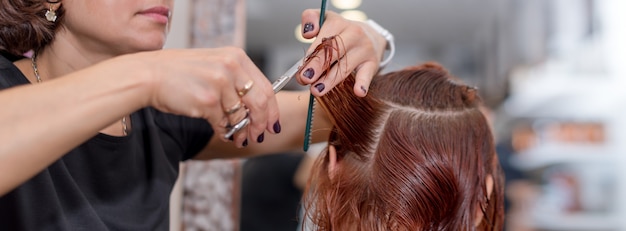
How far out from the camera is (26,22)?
102 centimetres

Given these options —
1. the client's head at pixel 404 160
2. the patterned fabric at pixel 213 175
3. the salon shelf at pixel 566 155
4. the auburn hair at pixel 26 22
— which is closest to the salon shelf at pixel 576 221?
the salon shelf at pixel 566 155

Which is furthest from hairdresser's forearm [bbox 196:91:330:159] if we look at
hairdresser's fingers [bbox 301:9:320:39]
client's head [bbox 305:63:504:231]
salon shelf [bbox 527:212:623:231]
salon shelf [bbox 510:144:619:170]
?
salon shelf [bbox 527:212:623:231]

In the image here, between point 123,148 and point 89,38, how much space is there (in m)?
0.20

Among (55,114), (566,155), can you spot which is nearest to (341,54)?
(55,114)

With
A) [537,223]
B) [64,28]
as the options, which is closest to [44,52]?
[64,28]

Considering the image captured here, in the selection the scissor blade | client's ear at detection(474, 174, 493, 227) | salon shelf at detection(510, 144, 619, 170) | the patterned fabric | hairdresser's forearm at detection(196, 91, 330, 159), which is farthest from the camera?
salon shelf at detection(510, 144, 619, 170)

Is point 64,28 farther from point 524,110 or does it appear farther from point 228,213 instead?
point 524,110

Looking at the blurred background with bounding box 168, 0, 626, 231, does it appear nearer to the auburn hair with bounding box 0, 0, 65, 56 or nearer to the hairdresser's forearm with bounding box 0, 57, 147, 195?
the auburn hair with bounding box 0, 0, 65, 56

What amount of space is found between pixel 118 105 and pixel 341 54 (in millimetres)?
368

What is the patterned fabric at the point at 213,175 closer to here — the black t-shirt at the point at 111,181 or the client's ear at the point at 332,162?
the black t-shirt at the point at 111,181

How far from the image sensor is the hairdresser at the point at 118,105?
0.62 meters

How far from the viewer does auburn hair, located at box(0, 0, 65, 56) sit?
1015mm

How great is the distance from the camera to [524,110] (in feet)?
11.3

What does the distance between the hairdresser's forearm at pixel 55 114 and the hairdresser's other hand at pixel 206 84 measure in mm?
25
